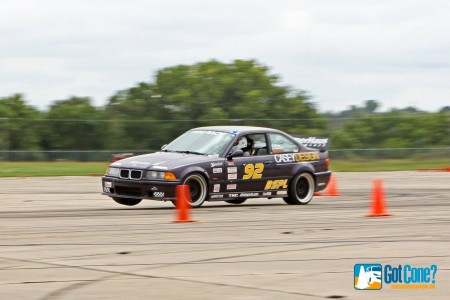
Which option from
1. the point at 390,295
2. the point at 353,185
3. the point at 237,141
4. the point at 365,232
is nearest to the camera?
the point at 390,295

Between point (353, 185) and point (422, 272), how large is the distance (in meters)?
16.7

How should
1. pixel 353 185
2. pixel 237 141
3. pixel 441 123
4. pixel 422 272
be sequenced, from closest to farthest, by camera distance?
pixel 422 272 → pixel 237 141 → pixel 353 185 → pixel 441 123

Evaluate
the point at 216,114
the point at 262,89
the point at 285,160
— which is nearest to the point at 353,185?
the point at 285,160

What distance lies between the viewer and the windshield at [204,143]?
17266 mm

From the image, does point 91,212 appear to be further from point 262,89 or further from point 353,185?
point 262,89

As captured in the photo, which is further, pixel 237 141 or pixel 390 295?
pixel 237 141

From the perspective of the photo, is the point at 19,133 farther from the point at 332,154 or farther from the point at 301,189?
the point at 301,189

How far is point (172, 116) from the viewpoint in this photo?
3650 centimetres

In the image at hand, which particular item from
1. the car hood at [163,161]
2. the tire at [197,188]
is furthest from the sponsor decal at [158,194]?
the tire at [197,188]

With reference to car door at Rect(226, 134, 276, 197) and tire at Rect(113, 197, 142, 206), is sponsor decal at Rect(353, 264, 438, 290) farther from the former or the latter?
tire at Rect(113, 197, 142, 206)

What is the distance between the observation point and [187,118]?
36.5 metres

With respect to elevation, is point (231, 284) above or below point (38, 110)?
below

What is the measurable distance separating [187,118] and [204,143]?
62.5 ft

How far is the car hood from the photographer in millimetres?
16234
